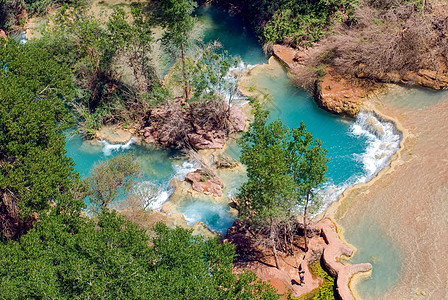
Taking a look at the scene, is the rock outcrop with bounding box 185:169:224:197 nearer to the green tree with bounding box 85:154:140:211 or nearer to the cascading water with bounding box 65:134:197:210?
the cascading water with bounding box 65:134:197:210

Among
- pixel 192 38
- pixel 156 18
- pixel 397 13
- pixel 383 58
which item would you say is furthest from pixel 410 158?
pixel 156 18

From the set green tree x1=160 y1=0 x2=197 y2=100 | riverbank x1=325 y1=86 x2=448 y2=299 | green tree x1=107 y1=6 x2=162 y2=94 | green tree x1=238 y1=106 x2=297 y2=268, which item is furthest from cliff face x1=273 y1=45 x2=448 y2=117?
green tree x1=238 y1=106 x2=297 y2=268

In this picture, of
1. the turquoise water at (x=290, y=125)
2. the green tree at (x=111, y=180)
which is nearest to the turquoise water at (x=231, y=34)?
the turquoise water at (x=290, y=125)

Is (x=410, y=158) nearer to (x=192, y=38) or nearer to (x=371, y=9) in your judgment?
(x=371, y=9)

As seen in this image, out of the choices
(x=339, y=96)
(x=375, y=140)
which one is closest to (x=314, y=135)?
(x=339, y=96)

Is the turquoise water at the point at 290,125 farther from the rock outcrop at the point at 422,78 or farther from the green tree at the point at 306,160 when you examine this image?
the green tree at the point at 306,160
